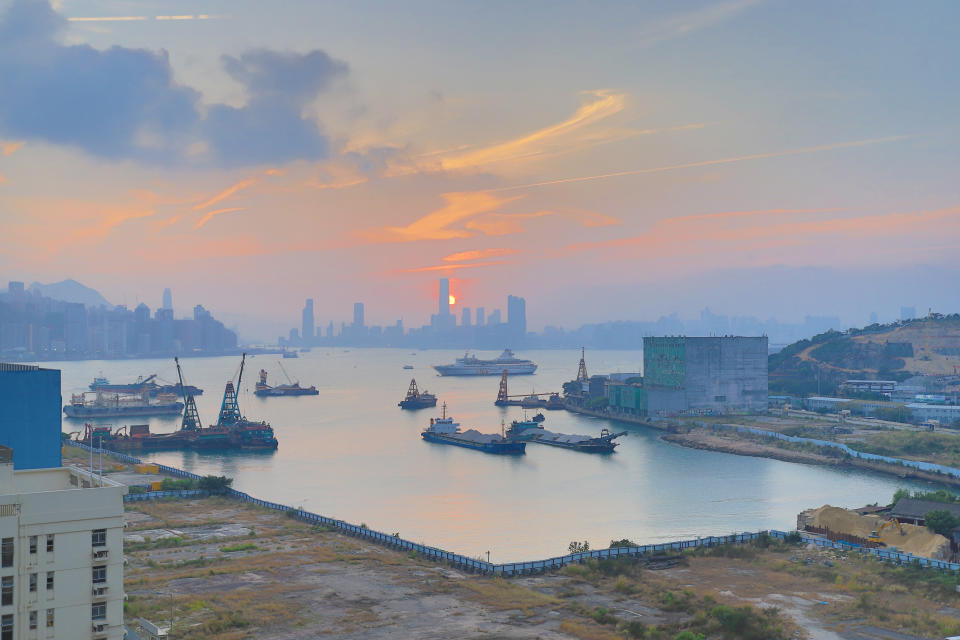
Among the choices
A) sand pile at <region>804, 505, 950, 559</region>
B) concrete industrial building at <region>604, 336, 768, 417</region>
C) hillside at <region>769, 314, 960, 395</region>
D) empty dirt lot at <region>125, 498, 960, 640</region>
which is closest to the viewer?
empty dirt lot at <region>125, 498, 960, 640</region>

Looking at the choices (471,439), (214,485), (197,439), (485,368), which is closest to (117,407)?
(197,439)

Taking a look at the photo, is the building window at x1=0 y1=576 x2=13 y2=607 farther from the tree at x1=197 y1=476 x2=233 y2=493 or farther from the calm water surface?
the tree at x1=197 y1=476 x2=233 y2=493

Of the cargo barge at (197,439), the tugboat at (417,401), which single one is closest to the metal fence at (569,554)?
the cargo barge at (197,439)

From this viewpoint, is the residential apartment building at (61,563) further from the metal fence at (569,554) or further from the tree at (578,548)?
the tree at (578,548)

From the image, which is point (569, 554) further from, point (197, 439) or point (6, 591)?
point (197, 439)

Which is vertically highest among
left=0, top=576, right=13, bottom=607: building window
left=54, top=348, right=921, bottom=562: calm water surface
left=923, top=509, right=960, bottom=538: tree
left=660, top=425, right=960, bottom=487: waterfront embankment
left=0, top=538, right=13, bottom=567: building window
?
left=0, top=538, right=13, bottom=567: building window

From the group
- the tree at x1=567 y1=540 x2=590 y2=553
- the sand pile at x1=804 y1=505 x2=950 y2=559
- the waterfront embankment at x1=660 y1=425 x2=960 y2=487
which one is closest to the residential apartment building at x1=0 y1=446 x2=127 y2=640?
the tree at x1=567 y1=540 x2=590 y2=553

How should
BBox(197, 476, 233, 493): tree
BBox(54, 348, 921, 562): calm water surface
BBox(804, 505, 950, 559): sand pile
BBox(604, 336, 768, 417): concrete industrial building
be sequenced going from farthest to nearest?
BBox(604, 336, 768, 417): concrete industrial building, BBox(197, 476, 233, 493): tree, BBox(54, 348, 921, 562): calm water surface, BBox(804, 505, 950, 559): sand pile

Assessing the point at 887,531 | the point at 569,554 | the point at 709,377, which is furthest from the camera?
the point at 709,377
